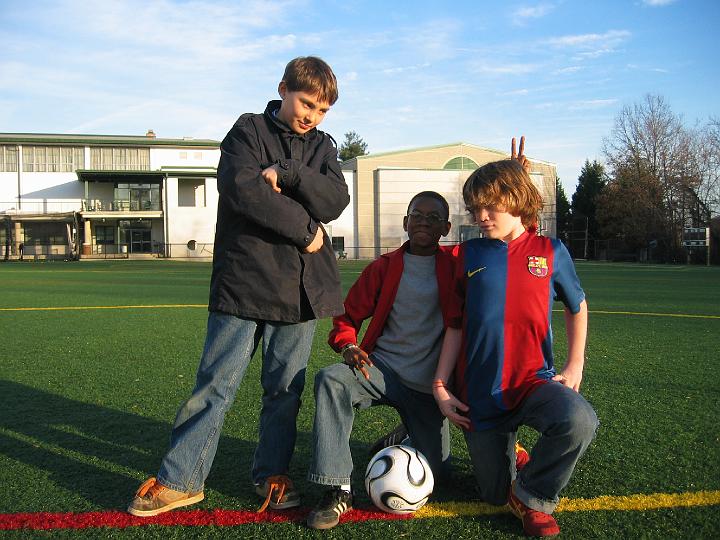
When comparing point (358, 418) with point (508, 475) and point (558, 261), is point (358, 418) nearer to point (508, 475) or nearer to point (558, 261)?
point (508, 475)

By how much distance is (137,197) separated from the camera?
49.0 meters

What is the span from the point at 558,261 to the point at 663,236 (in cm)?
5282

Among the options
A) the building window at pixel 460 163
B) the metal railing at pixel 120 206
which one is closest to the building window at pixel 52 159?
the metal railing at pixel 120 206

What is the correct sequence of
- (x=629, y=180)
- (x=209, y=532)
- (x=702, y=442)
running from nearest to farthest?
(x=209, y=532) → (x=702, y=442) → (x=629, y=180)

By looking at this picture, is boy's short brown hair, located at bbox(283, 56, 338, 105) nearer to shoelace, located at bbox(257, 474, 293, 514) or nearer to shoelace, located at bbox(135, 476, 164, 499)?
shoelace, located at bbox(257, 474, 293, 514)

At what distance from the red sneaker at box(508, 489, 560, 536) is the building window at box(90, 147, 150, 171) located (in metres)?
52.6

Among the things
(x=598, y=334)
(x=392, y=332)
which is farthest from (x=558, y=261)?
(x=598, y=334)

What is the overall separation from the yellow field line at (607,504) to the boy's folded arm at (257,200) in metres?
→ 1.25

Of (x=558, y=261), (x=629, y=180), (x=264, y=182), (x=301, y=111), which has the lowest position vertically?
(x=558, y=261)

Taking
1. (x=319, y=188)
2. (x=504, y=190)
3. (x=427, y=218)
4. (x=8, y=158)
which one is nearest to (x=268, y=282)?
(x=319, y=188)

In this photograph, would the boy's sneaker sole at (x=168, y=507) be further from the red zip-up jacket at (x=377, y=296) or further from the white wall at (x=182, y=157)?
the white wall at (x=182, y=157)

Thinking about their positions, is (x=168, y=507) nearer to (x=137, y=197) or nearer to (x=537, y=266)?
(x=537, y=266)

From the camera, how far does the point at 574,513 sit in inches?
106

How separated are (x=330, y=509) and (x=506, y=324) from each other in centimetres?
105
